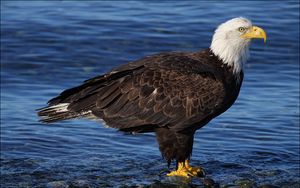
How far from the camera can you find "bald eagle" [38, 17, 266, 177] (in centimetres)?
879

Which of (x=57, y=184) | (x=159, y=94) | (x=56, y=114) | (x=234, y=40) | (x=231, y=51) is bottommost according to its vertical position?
(x=57, y=184)

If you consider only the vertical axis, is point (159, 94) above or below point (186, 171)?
above

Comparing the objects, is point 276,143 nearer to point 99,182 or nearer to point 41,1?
point 99,182

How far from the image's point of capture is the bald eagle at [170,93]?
8789 mm

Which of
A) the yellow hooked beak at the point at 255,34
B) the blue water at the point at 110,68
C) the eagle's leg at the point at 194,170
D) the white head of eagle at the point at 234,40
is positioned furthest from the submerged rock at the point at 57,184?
the yellow hooked beak at the point at 255,34

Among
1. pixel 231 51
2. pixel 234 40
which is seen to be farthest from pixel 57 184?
pixel 234 40

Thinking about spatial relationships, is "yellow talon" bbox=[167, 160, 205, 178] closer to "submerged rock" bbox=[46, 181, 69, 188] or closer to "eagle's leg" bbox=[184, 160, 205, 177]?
"eagle's leg" bbox=[184, 160, 205, 177]

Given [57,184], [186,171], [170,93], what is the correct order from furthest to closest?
[186,171] → [57,184] → [170,93]

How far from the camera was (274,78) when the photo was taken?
518 inches

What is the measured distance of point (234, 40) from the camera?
29.7 feet

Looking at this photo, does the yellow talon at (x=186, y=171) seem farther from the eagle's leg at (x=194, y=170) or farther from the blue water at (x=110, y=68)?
the blue water at (x=110, y=68)

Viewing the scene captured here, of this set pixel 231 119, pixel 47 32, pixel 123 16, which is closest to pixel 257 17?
pixel 123 16

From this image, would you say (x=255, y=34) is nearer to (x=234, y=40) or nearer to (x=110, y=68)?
(x=234, y=40)

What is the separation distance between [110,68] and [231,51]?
16.5ft
